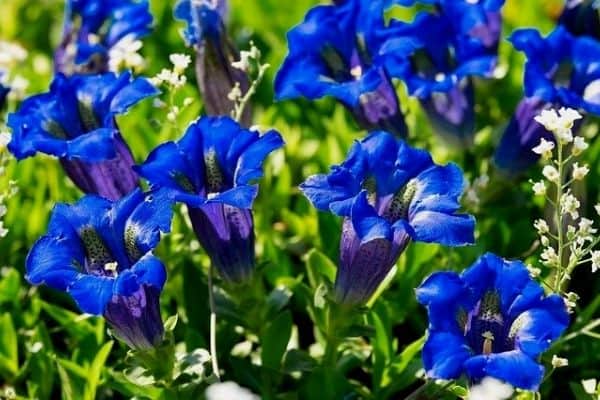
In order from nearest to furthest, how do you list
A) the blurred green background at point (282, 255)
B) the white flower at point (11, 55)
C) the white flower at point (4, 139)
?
the white flower at point (4, 139), the blurred green background at point (282, 255), the white flower at point (11, 55)

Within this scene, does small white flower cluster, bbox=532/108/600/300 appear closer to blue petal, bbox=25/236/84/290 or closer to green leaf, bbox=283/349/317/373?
green leaf, bbox=283/349/317/373

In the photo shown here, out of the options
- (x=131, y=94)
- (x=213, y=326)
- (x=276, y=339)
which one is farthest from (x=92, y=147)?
(x=276, y=339)

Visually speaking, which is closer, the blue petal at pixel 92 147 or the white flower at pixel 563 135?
the white flower at pixel 563 135

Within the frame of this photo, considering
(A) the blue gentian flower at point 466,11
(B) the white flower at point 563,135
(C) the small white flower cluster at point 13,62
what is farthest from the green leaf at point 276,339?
(C) the small white flower cluster at point 13,62

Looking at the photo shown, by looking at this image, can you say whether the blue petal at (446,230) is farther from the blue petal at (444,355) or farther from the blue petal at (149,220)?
the blue petal at (149,220)

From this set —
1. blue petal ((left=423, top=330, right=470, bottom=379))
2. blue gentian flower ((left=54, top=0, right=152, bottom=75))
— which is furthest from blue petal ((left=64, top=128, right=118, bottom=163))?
blue petal ((left=423, top=330, right=470, bottom=379))

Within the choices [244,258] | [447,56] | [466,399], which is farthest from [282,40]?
[466,399]

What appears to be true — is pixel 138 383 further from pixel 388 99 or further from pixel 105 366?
pixel 388 99
